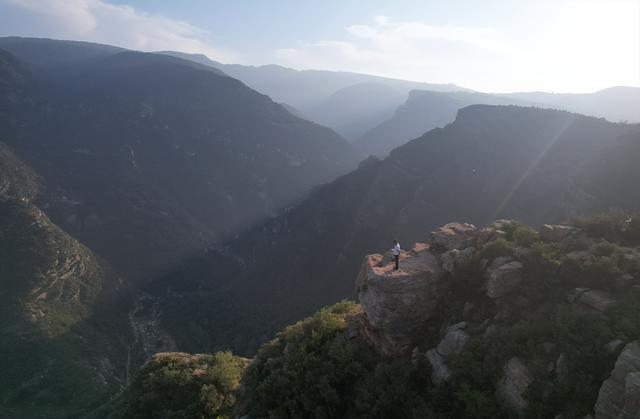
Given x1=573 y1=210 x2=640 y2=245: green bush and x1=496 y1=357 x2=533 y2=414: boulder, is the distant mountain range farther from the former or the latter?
x1=573 y1=210 x2=640 y2=245: green bush

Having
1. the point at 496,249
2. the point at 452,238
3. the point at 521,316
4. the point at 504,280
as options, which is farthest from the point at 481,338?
the point at 452,238

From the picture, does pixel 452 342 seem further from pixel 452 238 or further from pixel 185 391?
pixel 185 391

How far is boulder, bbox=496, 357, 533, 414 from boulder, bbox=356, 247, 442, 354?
5644 mm

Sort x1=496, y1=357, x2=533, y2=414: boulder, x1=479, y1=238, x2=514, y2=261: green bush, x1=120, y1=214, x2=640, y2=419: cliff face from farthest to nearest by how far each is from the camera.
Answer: x1=479, y1=238, x2=514, y2=261: green bush → x1=496, y1=357, x2=533, y2=414: boulder → x1=120, y1=214, x2=640, y2=419: cliff face

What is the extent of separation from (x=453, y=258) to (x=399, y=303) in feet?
14.6

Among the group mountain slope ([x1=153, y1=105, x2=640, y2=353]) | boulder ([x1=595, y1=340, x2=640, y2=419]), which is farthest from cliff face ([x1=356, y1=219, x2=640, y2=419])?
mountain slope ([x1=153, y1=105, x2=640, y2=353])

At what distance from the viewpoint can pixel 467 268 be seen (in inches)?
858

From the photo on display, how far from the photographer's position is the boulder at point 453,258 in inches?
882

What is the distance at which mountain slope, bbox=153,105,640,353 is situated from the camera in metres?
102

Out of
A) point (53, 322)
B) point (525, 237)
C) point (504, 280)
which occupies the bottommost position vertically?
point (53, 322)

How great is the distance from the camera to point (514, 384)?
15.5 metres

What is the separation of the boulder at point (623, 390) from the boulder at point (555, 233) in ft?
31.4

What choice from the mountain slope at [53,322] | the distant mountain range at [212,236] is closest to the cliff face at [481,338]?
the distant mountain range at [212,236]

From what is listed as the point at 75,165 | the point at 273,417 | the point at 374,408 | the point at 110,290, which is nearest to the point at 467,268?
the point at 374,408
